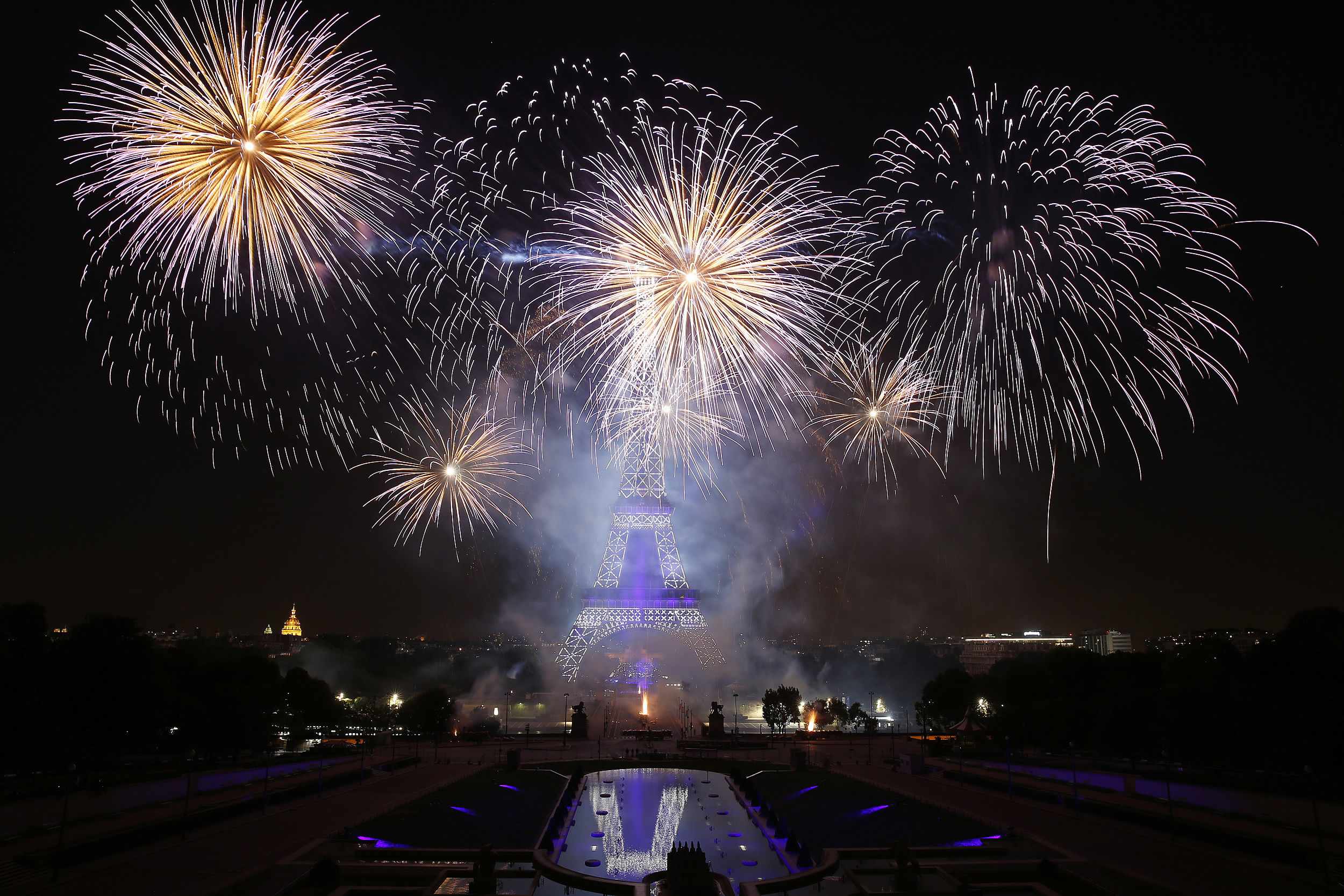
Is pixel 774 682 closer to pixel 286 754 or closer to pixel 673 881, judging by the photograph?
pixel 286 754

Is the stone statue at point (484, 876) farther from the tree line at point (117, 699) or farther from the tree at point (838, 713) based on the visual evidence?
the tree at point (838, 713)

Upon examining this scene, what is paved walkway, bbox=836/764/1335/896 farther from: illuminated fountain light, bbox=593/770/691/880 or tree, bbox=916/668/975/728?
tree, bbox=916/668/975/728

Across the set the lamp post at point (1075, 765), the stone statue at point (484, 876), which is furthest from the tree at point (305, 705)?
the lamp post at point (1075, 765)

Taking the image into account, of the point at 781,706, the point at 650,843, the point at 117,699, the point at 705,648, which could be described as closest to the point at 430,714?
the point at 117,699

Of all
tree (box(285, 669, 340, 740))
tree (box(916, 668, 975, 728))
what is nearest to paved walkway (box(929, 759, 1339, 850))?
tree (box(916, 668, 975, 728))

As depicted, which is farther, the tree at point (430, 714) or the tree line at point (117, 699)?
the tree at point (430, 714)

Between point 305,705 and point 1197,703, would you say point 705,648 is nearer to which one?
point 305,705
